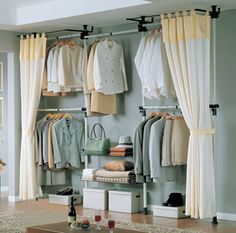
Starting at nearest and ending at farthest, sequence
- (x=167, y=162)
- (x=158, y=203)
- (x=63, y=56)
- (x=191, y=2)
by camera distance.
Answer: (x=191, y=2)
(x=167, y=162)
(x=158, y=203)
(x=63, y=56)

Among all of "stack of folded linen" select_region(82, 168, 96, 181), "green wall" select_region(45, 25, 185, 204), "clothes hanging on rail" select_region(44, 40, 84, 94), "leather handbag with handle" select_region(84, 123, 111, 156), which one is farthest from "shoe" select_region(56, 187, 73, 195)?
"clothes hanging on rail" select_region(44, 40, 84, 94)

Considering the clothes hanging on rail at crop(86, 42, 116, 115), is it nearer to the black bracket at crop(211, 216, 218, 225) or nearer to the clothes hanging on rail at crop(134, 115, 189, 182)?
the clothes hanging on rail at crop(134, 115, 189, 182)

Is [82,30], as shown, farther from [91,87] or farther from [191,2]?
[191,2]

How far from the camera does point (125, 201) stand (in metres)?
8.65

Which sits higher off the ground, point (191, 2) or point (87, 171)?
point (191, 2)

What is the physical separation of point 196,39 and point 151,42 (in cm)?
84

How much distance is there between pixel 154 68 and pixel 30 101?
222cm

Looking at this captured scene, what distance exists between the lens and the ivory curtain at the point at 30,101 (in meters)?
9.49

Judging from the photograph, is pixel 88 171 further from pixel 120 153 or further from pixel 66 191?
pixel 66 191

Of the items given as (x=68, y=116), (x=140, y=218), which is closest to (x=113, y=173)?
(x=140, y=218)

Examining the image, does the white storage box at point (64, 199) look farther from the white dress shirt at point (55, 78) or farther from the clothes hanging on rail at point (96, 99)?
the white dress shirt at point (55, 78)

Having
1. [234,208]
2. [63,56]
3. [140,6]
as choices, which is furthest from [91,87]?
[234,208]

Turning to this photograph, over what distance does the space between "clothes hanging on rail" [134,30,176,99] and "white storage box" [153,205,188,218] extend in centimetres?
134

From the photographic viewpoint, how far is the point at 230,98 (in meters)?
7.90
